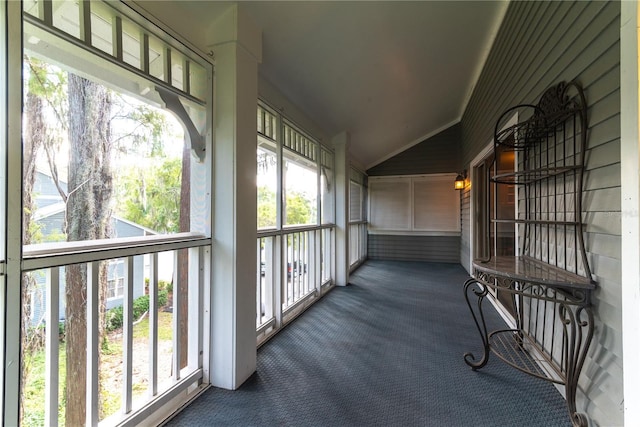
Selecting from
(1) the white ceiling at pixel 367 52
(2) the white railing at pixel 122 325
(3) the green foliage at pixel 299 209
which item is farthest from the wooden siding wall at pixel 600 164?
(3) the green foliage at pixel 299 209

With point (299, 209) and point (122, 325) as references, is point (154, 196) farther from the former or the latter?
point (299, 209)

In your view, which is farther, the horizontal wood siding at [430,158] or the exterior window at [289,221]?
the horizontal wood siding at [430,158]

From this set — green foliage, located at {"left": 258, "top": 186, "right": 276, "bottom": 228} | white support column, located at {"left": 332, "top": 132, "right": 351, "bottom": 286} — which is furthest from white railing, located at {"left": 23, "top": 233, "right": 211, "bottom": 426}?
white support column, located at {"left": 332, "top": 132, "right": 351, "bottom": 286}

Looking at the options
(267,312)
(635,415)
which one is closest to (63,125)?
(267,312)

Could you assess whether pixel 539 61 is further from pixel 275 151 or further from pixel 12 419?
pixel 12 419

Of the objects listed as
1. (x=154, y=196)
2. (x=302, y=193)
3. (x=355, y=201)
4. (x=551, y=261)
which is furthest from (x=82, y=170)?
(x=355, y=201)

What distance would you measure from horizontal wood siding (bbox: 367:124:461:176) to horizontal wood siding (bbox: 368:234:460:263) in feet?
5.21

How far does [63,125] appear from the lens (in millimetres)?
1292

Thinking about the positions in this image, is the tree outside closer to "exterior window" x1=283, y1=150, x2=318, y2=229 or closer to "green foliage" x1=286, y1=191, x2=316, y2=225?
"exterior window" x1=283, y1=150, x2=318, y2=229

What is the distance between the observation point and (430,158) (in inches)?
261

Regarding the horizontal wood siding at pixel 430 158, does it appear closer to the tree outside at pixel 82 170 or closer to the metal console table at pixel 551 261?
the metal console table at pixel 551 261

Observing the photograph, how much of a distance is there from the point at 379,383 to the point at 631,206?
5.46 feet

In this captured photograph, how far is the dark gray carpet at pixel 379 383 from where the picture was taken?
1.59 meters

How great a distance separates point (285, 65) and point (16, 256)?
7.49 feet
